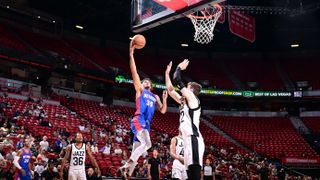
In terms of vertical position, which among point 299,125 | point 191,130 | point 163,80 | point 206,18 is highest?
point 163,80

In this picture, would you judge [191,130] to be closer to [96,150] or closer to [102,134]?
[96,150]

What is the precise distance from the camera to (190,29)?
32000 mm

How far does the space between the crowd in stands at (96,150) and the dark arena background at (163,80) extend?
98 mm

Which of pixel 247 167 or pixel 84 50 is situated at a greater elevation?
pixel 84 50

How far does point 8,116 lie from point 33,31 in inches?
498

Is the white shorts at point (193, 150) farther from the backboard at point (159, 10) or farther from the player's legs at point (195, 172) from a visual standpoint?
the backboard at point (159, 10)

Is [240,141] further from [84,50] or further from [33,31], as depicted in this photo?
[33,31]

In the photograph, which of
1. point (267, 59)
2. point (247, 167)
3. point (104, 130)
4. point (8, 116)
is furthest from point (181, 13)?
point (267, 59)

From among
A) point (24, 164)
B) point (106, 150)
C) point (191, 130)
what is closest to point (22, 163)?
point (24, 164)

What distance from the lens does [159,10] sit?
372 inches

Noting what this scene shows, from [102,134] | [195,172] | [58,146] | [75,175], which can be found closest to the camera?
[195,172]

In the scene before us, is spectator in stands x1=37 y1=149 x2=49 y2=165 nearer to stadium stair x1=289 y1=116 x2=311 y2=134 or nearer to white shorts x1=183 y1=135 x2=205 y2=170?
white shorts x1=183 y1=135 x2=205 y2=170

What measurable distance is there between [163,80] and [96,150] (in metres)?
14.0

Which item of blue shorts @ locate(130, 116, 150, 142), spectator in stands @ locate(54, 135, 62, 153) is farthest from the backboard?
spectator in stands @ locate(54, 135, 62, 153)
